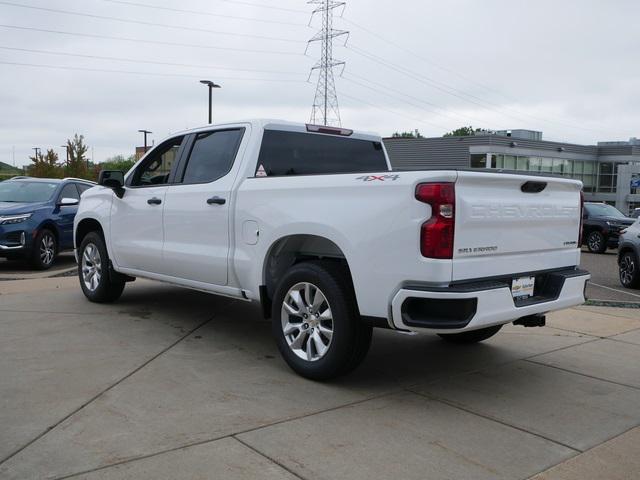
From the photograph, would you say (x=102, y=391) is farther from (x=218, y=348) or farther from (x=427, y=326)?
(x=427, y=326)

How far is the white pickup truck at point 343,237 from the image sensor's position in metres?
4.17

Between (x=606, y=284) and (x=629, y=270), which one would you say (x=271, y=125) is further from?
(x=606, y=284)

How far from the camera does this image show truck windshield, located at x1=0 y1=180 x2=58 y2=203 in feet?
40.2

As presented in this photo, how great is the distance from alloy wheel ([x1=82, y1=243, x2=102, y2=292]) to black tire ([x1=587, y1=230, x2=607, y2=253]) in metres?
15.9

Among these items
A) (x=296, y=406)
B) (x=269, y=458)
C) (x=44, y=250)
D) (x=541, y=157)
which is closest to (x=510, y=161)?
(x=541, y=157)

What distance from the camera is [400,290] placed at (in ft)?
13.8

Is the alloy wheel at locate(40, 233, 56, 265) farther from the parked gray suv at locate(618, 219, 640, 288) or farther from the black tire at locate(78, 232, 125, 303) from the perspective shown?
the parked gray suv at locate(618, 219, 640, 288)

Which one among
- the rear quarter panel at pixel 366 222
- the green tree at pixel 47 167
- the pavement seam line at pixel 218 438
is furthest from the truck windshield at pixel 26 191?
the green tree at pixel 47 167

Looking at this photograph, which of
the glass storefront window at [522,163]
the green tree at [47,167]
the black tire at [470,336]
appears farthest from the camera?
the glass storefront window at [522,163]

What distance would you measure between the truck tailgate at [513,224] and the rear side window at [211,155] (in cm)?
244

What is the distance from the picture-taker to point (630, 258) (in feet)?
36.1

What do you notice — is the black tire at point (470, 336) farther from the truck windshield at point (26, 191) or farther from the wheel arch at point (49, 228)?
the truck windshield at point (26, 191)

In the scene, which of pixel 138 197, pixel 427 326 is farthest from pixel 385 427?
pixel 138 197

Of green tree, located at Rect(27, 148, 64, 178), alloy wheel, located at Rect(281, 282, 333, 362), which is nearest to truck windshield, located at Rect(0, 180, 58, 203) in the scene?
alloy wheel, located at Rect(281, 282, 333, 362)
